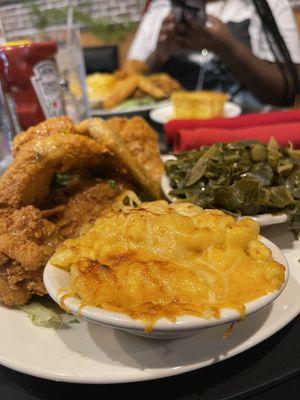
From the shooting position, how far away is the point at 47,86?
1.98m

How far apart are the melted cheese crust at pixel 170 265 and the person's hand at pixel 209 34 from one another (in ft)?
8.12

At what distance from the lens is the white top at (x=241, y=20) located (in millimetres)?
2736

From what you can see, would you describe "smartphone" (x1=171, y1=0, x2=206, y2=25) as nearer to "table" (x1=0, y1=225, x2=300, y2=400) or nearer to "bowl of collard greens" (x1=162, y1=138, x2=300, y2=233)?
"bowl of collard greens" (x1=162, y1=138, x2=300, y2=233)

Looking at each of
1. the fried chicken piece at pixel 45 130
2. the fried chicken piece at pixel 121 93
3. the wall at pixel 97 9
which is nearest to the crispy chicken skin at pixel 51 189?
the fried chicken piece at pixel 45 130

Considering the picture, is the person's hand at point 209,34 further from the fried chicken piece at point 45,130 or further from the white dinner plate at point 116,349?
the white dinner plate at point 116,349

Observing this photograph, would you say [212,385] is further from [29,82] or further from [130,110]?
[130,110]

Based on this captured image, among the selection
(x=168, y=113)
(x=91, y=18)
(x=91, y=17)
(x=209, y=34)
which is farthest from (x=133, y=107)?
(x=91, y=17)

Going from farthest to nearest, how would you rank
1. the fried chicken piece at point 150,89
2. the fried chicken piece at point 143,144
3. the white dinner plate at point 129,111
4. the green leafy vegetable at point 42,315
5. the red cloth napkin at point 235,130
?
the fried chicken piece at point 150,89 < the white dinner plate at point 129,111 < the red cloth napkin at point 235,130 < the fried chicken piece at point 143,144 < the green leafy vegetable at point 42,315

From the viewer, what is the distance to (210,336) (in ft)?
2.90

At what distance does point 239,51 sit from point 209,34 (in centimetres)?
26

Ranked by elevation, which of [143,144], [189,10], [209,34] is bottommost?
[143,144]

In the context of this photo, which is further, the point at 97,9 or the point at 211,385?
the point at 97,9

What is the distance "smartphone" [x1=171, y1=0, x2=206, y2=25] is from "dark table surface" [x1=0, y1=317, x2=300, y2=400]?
7.33 feet

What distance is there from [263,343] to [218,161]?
66 cm
